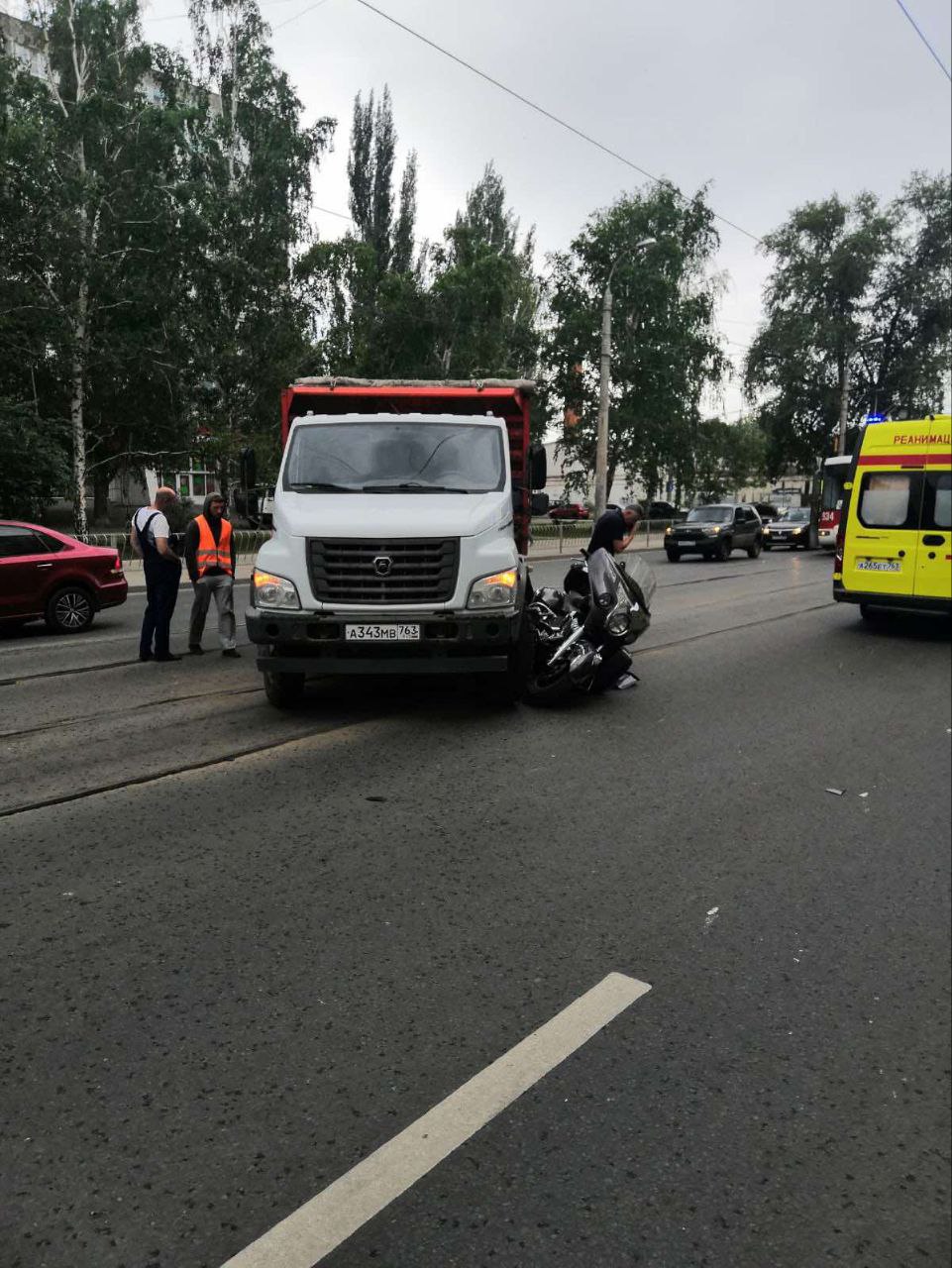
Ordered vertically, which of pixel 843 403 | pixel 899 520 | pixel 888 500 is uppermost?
pixel 843 403

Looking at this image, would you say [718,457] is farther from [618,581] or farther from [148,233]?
[618,581]

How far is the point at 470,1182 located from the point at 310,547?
16.7 feet

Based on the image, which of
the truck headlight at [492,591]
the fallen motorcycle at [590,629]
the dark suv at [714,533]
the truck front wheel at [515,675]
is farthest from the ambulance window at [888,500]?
the dark suv at [714,533]

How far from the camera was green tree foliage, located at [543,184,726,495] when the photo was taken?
42750 mm

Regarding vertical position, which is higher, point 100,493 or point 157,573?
point 100,493

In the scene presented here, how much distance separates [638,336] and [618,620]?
3888cm

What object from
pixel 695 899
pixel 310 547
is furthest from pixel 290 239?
pixel 695 899

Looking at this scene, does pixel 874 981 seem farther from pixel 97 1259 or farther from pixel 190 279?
pixel 190 279

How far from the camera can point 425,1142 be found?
2449 mm

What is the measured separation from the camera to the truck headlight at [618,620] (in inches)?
306

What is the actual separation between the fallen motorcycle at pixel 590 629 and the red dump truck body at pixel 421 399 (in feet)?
4.98

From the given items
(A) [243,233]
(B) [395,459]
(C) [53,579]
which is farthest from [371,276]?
(B) [395,459]

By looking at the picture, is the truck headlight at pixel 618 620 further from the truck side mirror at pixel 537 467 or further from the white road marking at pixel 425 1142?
the white road marking at pixel 425 1142

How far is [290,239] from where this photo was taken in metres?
29.4
